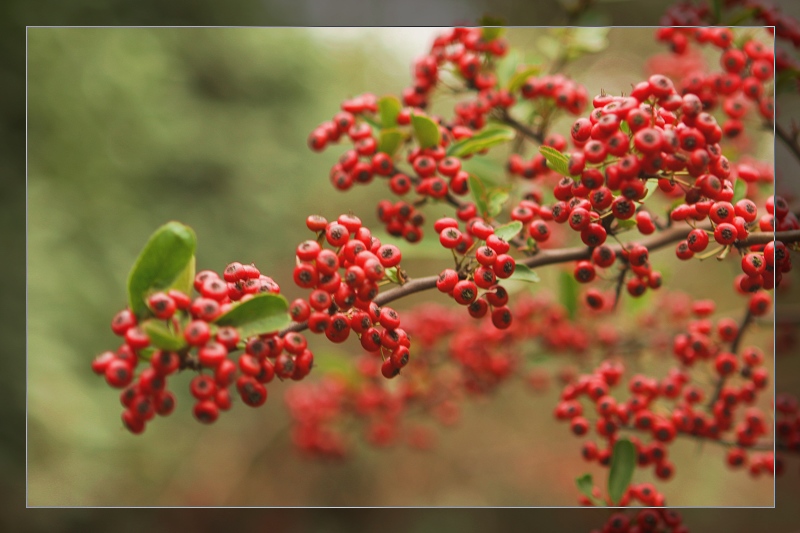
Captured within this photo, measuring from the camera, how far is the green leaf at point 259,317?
691mm

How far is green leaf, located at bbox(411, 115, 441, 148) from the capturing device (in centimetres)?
100

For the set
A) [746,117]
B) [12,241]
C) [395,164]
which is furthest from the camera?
[12,241]

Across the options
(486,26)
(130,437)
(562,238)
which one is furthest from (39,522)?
(486,26)

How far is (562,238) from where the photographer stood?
199 cm

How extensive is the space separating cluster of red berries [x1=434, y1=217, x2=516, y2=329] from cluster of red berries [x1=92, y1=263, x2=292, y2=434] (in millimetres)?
251

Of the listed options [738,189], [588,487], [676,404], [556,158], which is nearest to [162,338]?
[556,158]

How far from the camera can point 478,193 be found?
0.99 meters

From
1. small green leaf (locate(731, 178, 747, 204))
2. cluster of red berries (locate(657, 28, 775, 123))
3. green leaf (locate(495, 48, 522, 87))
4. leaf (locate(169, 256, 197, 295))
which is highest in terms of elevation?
green leaf (locate(495, 48, 522, 87))

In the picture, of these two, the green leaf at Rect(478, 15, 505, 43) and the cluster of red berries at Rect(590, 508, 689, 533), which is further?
the green leaf at Rect(478, 15, 505, 43)

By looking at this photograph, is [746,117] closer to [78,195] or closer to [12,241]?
[12,241]

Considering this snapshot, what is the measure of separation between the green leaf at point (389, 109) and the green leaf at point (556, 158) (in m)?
0.37

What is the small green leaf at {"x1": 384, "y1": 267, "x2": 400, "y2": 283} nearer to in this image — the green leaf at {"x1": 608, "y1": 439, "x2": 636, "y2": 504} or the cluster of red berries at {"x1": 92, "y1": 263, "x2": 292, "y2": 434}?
the cluster of red berries at {"x1": 92, "y1": 263, "x2": 292, "y2": 434}

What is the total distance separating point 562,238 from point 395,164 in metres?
1.05

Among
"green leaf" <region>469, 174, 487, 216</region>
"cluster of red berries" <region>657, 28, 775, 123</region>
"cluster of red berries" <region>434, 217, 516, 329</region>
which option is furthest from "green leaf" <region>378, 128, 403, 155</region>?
"cluster of red berries" <region>657, 28, 775, 123</region>
